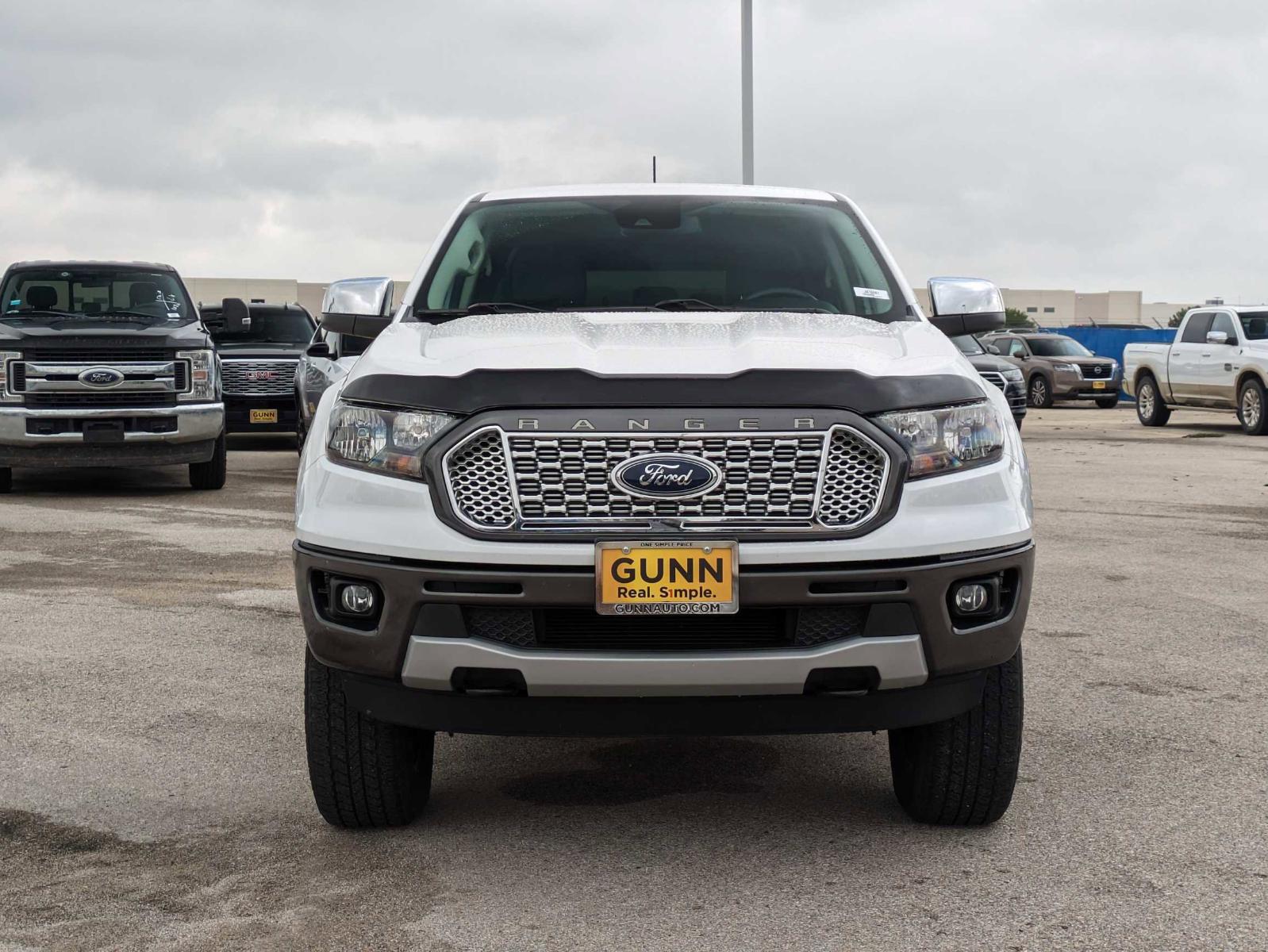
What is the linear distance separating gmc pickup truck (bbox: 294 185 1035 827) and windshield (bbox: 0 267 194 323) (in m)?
10.3

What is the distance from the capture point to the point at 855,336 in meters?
4.10

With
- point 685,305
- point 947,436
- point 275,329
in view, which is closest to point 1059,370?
point 275,329

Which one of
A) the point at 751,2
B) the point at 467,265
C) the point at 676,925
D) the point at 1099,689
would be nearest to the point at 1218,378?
the point at 751,2

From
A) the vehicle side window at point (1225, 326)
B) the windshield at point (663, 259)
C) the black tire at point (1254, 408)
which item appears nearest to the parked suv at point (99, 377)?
the windshield at point (663, 259)

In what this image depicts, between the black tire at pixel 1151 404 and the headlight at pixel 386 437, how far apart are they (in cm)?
2203

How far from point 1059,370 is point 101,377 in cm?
2209

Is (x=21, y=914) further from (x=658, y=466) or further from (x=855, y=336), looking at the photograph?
Result: (x=855, y=336)

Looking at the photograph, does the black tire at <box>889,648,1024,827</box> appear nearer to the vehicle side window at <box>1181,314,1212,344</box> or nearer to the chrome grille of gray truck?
the chrome grille of gray truck

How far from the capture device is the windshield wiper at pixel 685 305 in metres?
4.74

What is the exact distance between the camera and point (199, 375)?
42.6ft

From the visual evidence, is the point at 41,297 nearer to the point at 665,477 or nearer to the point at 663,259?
the point at 663,259

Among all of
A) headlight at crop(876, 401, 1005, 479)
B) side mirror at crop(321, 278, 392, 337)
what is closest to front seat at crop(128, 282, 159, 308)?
side mirror at crop(321, 278, 392, 337)

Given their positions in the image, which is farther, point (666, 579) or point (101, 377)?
point (101, 377)

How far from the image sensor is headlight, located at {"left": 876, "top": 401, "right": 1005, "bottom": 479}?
3.61m
